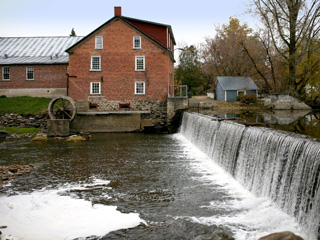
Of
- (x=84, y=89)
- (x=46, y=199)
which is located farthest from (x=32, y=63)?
(x=46, y=199)

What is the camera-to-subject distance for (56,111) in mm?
28359

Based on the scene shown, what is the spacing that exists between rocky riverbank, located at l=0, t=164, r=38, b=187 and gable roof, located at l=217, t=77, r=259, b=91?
29.8m

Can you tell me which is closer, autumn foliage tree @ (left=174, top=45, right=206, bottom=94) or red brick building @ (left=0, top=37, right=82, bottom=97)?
red brick building @ (left=0, top=37, right=82, bottom=97)

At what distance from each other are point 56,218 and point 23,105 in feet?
79.0

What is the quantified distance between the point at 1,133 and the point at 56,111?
17.3 feet

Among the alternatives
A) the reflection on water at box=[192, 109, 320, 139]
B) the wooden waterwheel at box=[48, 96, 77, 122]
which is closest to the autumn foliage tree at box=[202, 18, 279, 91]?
the reflection on water at box=[192, 109, 320, 139]

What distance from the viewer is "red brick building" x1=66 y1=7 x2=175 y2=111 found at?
30.2 m

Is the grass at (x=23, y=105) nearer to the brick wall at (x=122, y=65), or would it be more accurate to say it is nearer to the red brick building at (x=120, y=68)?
the red brick building at (x=120, y=68)

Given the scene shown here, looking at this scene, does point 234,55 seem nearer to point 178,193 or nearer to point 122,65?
point 122,65

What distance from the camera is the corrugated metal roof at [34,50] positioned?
3494 centimetres

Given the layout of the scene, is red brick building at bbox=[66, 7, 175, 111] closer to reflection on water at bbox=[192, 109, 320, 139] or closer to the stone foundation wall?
the stone foundation wall

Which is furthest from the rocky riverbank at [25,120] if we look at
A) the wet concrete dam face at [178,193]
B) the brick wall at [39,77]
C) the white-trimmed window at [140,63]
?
the wet concrete dam face at [178,193]

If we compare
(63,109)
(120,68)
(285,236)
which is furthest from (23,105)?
(285,236)

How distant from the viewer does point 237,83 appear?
4147cm
